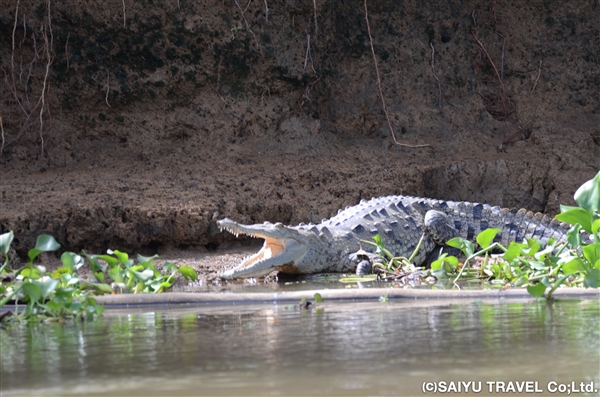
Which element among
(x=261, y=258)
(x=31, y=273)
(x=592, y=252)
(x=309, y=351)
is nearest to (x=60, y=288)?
(x=31, y=273)

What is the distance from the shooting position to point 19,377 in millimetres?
2635

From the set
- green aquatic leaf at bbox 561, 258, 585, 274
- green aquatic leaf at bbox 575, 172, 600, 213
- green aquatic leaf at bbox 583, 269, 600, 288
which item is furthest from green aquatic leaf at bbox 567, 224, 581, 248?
green aquatic leaf at bbox 583, 269, 600, 288

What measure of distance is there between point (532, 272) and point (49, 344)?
315 cm

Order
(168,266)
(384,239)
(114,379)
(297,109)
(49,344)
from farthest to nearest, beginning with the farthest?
(297,109), (384,239), (168,266), (49,344), (114,379)

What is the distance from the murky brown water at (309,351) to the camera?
2.46m

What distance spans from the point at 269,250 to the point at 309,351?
4.11 m

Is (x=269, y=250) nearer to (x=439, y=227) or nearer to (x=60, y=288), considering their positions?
(x=439, y=227)

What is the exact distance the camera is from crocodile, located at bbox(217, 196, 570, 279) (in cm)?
703

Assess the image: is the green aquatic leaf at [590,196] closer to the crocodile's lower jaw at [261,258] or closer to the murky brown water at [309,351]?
the murky brown water at [309,351]

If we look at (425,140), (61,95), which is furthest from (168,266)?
(425,140)

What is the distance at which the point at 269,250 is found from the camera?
23.2ft

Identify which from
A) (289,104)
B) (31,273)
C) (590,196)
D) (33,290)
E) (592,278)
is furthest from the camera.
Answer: (289,104)

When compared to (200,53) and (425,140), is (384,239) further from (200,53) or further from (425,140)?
(200,53)

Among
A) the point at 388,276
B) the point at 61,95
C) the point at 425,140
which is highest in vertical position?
the point at 61,95
